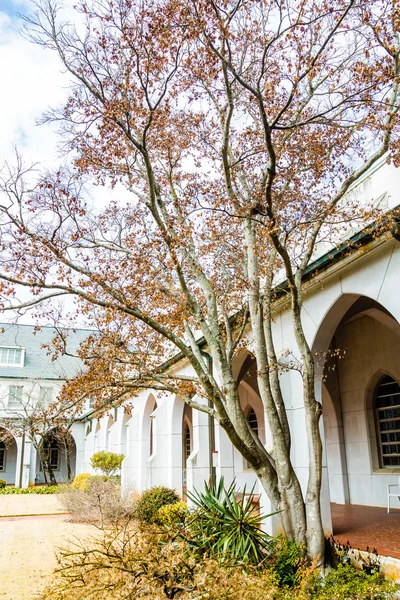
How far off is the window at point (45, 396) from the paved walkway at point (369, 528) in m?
24.0

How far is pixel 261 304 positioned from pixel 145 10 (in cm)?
492

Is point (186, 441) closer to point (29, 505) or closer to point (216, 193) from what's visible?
point (29, 505)

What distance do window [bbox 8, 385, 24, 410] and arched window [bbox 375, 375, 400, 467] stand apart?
26.3m

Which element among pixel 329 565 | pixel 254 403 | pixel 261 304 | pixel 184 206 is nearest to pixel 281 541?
pixel 329 565

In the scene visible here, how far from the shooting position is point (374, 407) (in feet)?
44.3

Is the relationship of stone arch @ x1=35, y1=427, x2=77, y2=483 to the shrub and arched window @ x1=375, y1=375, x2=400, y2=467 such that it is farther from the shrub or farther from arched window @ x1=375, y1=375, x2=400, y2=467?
arched window @ x1=375, y1=375, x2=400, y2=467

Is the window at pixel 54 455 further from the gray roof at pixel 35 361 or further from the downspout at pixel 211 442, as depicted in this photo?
the downspout at pixel 211 442

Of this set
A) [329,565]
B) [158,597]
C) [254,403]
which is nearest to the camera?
[158,597]

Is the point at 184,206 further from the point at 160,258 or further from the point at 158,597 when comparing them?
the point at 158,597

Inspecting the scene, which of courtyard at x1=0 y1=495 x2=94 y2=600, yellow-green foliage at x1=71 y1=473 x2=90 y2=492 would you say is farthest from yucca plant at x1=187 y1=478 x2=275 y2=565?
yellow-green foliage at x1=71 y1=473 x2=90 y2=492

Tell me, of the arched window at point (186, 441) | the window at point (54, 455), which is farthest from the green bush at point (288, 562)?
the window at point (54, 455)

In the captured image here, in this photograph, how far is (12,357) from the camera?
3775cm

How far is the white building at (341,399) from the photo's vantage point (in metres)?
8.71

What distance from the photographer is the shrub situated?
900 inches
